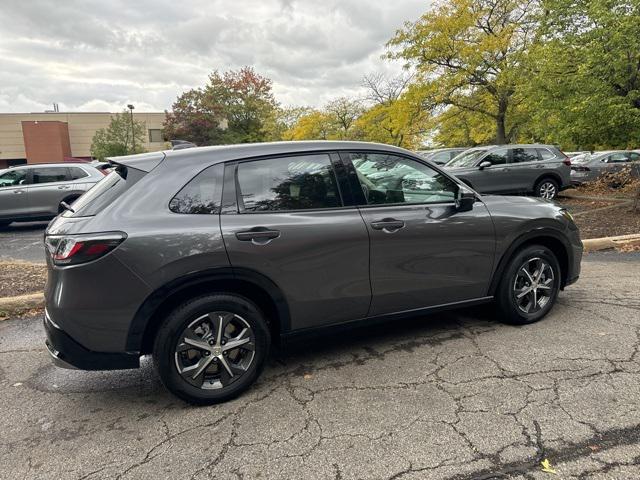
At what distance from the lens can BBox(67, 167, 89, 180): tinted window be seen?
35.8 ft

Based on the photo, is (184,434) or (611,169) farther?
(611,169)

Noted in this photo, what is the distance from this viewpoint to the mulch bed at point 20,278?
5.27 meters

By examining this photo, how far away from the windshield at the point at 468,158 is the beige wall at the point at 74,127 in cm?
4380

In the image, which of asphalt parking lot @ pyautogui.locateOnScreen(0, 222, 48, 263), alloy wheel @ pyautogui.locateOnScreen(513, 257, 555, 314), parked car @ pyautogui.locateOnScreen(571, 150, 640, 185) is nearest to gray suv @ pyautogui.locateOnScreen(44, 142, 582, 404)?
alloy wheel @ pyautogui.locateOnScreen(513, 257, 555, 314)

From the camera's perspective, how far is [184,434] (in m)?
2.62

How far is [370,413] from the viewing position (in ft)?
8.95

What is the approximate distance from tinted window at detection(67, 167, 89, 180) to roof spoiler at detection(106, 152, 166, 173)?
910 cm

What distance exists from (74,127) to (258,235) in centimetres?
5704

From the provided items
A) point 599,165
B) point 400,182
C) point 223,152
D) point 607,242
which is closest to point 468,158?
point 607,242

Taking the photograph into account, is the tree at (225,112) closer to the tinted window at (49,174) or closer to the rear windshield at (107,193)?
the tinted window at (49,174)

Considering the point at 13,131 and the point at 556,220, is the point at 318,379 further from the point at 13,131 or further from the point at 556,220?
the point at 13,131

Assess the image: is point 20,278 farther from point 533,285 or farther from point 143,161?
point 533,285

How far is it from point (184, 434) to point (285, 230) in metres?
1.40

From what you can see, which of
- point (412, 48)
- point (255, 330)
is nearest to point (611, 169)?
point (412, 48)
